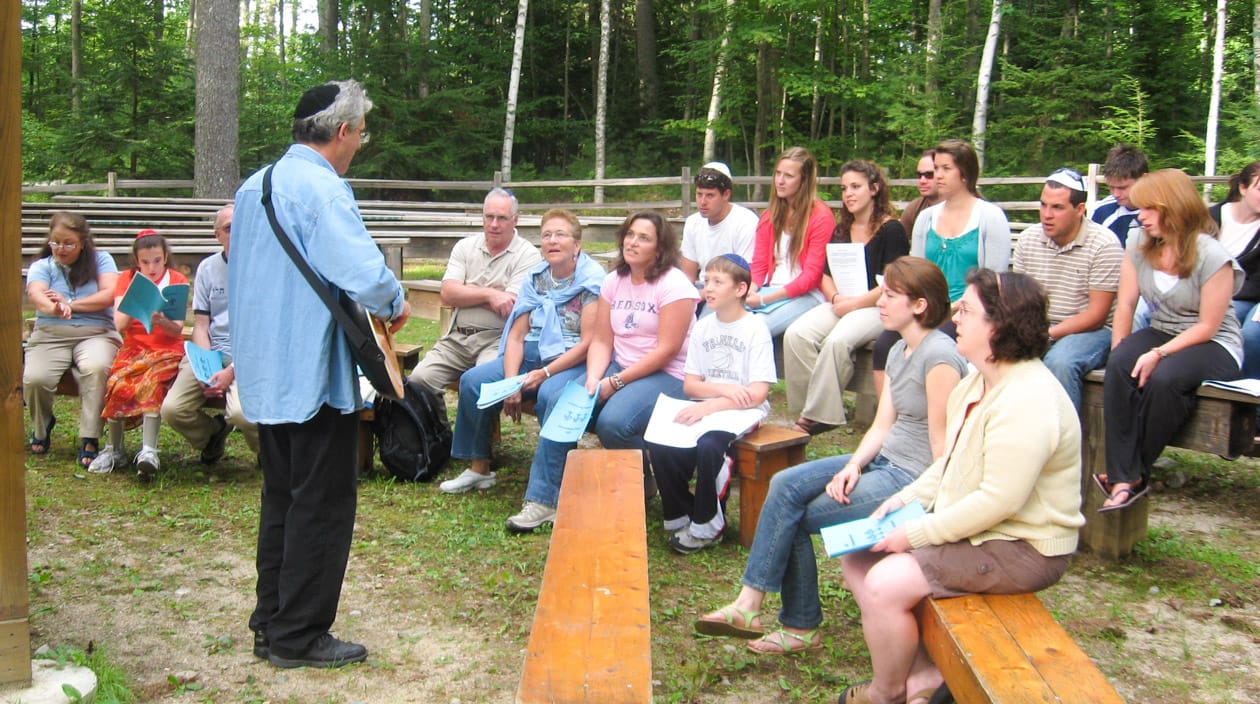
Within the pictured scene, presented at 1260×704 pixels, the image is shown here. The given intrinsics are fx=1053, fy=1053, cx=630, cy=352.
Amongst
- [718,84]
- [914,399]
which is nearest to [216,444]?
[914,399]

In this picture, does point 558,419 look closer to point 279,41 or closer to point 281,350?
point 281,350

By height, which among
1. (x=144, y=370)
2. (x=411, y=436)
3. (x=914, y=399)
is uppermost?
(x=914, y=399)

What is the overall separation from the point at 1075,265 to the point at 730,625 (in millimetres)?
2476

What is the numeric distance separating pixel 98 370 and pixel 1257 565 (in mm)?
5829

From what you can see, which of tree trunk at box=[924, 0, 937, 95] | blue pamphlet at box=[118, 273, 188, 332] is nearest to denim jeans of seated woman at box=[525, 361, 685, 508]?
blue pamphlet at box=[118, 273, 188, 332]

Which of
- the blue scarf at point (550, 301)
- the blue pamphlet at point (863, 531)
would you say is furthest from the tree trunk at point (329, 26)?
the blue pamphlet at point (863, 531)

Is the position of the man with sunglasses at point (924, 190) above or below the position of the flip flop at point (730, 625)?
above

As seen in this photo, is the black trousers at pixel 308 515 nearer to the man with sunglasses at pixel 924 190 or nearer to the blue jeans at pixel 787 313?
the blue jeans at pixel 787 313

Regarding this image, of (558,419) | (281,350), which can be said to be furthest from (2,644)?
(558,419)

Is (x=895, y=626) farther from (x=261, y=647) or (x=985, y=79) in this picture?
(x=985, y=79)

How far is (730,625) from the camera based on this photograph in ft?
11.2

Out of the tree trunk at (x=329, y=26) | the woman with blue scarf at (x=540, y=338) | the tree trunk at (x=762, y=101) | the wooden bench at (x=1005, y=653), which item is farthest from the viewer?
the tree trunk at (x=329, y=26)

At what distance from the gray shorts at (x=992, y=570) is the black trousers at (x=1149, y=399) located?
1.63m

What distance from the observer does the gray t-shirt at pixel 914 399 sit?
3.53 metres
